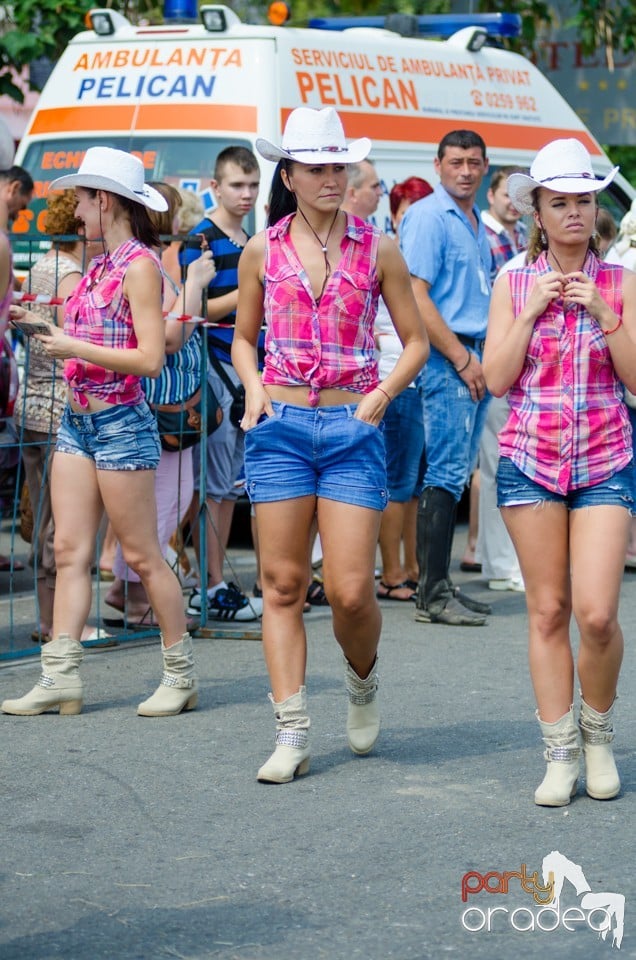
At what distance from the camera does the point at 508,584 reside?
919 cm

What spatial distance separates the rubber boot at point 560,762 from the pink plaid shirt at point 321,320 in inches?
45.9

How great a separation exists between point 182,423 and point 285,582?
2.44 m

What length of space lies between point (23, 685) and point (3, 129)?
286 centimetres

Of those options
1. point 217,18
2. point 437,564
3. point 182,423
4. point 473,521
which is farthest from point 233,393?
point 217,18

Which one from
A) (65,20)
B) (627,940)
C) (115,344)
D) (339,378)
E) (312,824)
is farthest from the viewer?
(65,20)

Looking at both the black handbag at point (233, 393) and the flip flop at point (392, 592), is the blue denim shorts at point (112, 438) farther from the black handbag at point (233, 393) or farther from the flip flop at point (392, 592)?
the flip flop at point (392, 592)

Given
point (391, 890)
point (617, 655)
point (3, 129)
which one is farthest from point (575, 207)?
point (391, 890)

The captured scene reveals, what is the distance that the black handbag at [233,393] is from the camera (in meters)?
8.18

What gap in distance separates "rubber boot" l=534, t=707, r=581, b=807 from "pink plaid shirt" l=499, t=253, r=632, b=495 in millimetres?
688

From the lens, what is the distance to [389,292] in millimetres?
5523

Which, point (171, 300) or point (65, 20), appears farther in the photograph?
point (65, 20)

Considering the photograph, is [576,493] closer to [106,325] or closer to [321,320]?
[321,320]

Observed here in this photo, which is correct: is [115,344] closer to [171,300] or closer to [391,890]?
[171,300]

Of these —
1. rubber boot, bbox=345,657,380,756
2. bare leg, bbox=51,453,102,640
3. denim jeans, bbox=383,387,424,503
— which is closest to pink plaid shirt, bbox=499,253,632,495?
rubber boot, bbox=345,657,380,756
